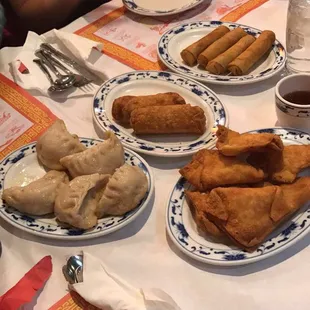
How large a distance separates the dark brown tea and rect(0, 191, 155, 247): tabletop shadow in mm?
405

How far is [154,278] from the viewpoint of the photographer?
86 centimetres

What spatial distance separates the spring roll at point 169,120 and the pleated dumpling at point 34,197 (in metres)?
0.25

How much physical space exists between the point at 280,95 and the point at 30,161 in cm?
57

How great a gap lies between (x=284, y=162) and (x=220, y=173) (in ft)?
0.41

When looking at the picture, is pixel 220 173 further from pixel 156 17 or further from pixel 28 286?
pixel 156 17

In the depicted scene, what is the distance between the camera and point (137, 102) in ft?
3.86

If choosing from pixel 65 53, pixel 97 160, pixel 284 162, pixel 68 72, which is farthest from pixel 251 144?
pixel 65 53

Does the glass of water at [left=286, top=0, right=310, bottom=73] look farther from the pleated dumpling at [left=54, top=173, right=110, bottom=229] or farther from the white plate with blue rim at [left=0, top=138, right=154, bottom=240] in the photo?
the pleated dumpling at [left=54, top=173, right=110, bottom=229]

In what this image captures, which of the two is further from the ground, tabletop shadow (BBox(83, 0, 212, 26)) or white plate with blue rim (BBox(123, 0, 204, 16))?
white plate with blue rim (BBox(123, 0, 204, 16))

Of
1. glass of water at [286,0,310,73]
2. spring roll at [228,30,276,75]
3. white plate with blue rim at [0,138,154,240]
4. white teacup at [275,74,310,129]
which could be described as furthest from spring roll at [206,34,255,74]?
white plate with blue rim at [0,138,154,240]

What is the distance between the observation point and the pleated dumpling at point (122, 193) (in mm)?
920

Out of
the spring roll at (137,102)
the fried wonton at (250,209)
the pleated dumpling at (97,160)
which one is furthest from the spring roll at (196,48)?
the fried wonton at (250,209)

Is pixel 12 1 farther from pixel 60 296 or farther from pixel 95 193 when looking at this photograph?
pixel 60 296

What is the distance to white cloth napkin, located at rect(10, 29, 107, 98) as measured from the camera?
132 cm
